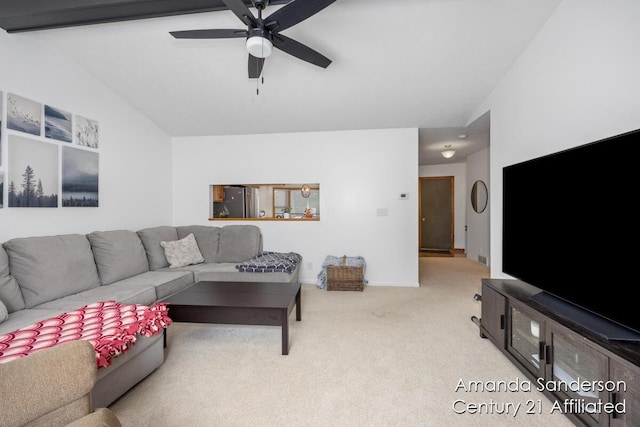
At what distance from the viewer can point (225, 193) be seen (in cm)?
452

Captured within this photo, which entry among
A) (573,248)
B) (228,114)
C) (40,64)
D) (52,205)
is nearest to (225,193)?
(228,114)

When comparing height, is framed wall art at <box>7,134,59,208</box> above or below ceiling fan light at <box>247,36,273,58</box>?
below

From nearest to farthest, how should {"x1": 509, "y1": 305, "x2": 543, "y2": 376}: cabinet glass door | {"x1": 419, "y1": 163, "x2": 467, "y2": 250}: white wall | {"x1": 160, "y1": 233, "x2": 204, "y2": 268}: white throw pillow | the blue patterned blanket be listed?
{"x1": 509, "y1": 305, "x2": 543, "y2": 376}: cabinet glass door
the blue patterned blanket
{"x1": 160, "y1": 233, "x2": 204, "y2": 268}: white throw pillow
{"x1": 419, "y1": 163, "x2": 467, "y2": 250}: white wall

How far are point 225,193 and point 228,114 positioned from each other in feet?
4.51

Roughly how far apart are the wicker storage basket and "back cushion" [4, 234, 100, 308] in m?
2.61

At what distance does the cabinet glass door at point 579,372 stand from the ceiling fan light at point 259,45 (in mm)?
2446

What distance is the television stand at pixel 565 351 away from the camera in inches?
44.4

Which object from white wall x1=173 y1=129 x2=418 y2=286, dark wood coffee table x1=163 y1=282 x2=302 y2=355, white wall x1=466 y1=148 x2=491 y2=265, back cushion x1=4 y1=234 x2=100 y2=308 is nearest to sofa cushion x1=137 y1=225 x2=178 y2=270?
back cushion x1=4 y1=234 x2=100 y2=308

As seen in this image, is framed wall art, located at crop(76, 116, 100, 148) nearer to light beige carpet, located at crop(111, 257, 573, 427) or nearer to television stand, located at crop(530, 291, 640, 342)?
light beige carpet, located at crop(111, 257, 573, 427)

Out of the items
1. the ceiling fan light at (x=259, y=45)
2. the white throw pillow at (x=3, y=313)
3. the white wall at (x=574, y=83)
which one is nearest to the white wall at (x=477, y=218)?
the white wall at (x=574, y=83)

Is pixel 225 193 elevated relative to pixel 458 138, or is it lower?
lower

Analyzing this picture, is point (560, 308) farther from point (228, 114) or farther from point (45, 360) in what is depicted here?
point (228, 114)

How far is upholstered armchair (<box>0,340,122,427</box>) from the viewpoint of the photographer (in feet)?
2.24

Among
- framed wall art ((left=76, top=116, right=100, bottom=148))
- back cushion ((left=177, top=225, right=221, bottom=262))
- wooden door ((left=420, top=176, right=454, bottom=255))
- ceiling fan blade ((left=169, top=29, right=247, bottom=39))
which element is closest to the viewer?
ceiling fan blade ((left=169, top=29, right=247, bottom=39))
